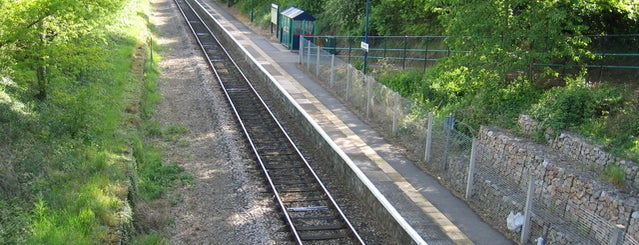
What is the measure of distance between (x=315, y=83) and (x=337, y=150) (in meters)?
11.8

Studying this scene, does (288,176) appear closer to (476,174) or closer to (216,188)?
(216,188)

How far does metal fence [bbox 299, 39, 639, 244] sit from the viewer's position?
11891mm

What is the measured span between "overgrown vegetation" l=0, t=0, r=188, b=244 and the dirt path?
0.86 metres

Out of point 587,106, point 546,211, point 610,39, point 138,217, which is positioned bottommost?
point 138,217

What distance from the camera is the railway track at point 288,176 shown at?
45.8ft

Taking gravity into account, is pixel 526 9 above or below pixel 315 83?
above

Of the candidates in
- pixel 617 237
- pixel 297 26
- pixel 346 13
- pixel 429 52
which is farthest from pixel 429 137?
pixel 297 26

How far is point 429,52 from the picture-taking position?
1163 inches

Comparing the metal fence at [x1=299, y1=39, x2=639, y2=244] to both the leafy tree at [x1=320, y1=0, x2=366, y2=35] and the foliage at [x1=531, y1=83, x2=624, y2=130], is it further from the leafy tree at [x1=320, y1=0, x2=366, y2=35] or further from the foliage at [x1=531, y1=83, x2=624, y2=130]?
the leafy tree at [x1=320, y1=0, x2=366, y2=35]

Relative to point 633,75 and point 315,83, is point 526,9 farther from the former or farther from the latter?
point 315,83

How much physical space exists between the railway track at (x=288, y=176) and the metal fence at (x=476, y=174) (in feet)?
10.7

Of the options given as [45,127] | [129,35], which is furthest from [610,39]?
[129,35]

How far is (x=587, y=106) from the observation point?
15414 millimetres

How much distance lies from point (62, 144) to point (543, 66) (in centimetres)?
1410
